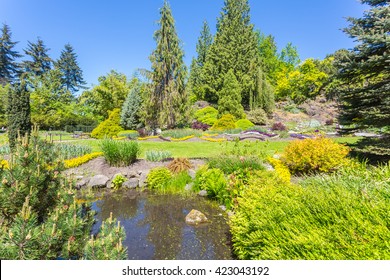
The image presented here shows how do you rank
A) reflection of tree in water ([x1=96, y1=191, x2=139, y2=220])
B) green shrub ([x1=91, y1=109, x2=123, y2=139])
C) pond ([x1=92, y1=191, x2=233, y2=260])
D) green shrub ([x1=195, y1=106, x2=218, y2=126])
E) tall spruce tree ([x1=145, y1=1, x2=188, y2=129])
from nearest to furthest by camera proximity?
1. pond ([x1=92, y1=191, x2=233, y2=260])
2. reflection of tree in water ([x1=96, y1=191, x2=139, y2=220])
3. green shrub ([x1=91, y1=109, x2=123, y2=139])
4. tall spruce tree ([x1=145, y1=1, x2=188, y2=129])
5. green shrub ([x1=195, y1=106, x2=218, y2=126])

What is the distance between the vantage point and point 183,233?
4.61 meters

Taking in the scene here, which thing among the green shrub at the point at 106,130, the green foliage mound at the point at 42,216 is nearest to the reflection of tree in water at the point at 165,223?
the green foliage mound at the point at 42,216

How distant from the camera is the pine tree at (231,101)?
Result: 98.8ft

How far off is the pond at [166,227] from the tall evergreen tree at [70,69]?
5825cm

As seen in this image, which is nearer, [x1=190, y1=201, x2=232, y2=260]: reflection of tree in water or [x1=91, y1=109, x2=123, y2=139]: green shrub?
[x1=190, y1=201, x2=232, y2=260]: reflection of tree in water

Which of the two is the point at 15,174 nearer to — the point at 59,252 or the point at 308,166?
the point at 59,252

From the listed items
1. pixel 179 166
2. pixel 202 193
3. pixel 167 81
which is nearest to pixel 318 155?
pixel 202 193

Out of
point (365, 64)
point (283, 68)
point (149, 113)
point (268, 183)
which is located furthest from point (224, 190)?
point (283, 68)

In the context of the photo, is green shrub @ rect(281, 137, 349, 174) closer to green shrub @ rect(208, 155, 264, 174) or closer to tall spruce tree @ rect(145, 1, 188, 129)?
green shrub @ rect(208, 155, 264, 174)

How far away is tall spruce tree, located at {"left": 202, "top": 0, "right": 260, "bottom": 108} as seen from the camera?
35.4 metres

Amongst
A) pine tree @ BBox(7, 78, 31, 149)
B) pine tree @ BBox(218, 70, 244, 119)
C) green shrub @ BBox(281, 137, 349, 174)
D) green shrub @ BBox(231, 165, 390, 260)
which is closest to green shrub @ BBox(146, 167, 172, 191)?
green shrub @ BBox(281, 137, 349, 174)

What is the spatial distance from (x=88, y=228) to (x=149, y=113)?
22390 mm

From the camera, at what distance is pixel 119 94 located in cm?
3033

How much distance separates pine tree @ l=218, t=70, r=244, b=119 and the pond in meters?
24.3
